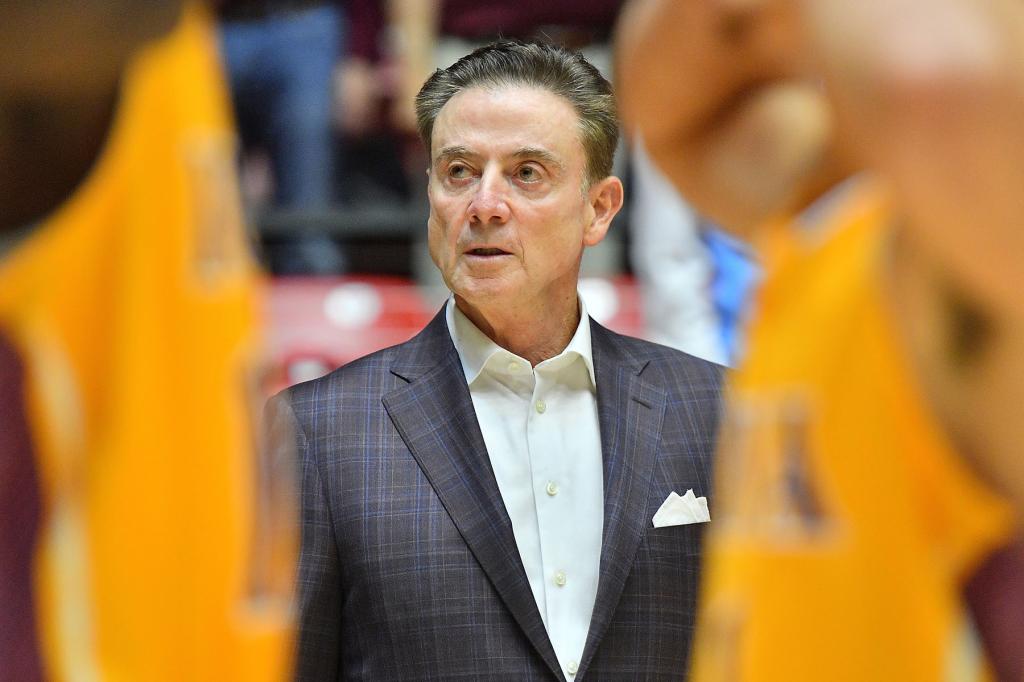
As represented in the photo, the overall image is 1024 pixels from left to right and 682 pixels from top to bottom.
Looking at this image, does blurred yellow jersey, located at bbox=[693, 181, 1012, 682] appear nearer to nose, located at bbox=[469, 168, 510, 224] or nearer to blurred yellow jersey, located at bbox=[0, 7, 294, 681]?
blurred yellow jersey, located at bbox=[0, 7, 294, 681]

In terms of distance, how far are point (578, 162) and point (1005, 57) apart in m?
0.87

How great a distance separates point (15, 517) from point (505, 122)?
682mm

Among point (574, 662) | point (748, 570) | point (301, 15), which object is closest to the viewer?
point (748, 570)

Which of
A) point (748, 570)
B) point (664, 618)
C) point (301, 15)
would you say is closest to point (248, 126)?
point (301, 15)

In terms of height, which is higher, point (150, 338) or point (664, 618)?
point (150, 338)

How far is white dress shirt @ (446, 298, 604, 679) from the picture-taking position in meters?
1.20

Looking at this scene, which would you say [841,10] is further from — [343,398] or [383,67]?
[383,67]

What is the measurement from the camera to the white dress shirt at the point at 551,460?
1204 mm

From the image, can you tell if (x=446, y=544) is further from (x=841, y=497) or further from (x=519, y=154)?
(x=841, y=497)

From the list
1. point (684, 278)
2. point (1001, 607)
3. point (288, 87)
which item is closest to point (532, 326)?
point (1001, 607)

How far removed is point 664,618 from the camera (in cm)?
123

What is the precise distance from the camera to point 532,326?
133cm

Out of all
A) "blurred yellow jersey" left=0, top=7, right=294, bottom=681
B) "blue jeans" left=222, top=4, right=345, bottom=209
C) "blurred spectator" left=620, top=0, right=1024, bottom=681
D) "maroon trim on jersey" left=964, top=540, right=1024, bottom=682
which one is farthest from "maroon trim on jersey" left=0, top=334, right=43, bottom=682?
"blue jeans" left=222, top=4, right=345, bottom=209

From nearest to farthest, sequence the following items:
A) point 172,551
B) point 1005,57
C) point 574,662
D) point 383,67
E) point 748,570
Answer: point 1005,57 → point 748,570 → point 172,551 → point 574,662 → point 383,67
